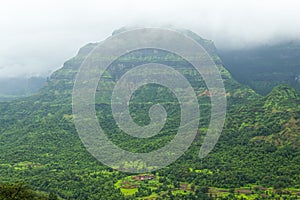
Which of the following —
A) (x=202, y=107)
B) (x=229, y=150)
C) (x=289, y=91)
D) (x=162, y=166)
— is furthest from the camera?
(x=202, y=107)

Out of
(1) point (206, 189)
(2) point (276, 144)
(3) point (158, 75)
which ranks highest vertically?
(3) point (158, 75)

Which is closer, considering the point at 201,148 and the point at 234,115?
the point at 201,148

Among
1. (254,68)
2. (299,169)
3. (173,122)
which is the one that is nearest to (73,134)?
(173,122)

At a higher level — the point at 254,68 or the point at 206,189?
the point at 254,68

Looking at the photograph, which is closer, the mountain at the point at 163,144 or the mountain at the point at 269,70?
the mountain at the point at 163,144

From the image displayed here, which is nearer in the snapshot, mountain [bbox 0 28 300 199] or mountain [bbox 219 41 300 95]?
mountain [bbox 0 28 300 199]

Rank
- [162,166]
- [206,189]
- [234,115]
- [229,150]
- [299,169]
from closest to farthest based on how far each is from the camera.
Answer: [206,189] → [299,169] → [162,166] → [229,150] → [234,115]

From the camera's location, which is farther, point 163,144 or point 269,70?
point 269,70

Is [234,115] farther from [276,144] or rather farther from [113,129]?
[113,129]
